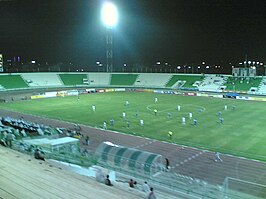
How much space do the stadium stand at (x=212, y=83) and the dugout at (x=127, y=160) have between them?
5662 centimetres

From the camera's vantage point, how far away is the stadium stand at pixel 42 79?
2918 inches

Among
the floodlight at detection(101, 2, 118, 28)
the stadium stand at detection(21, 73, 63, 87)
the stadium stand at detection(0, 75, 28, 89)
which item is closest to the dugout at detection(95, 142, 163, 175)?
the floodlight at detection(101, 2, 118, 28)

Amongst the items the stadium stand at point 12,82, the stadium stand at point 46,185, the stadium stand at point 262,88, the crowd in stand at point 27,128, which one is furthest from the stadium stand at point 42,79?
the stadium stand at point 46,185

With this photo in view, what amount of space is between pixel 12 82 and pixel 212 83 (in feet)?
157

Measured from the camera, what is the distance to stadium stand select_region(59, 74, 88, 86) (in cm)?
7822

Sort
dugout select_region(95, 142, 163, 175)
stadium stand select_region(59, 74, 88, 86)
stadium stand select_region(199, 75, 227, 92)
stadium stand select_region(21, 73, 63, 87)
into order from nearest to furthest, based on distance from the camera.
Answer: dugout select_region(95, 142, 163, 175), stadium stand select_region(199, 75, 227, 92), stadium stand select_region(21, 73, 63, 87), stadium stand select_region(59, 74, 88, 86)

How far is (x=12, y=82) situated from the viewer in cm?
7069

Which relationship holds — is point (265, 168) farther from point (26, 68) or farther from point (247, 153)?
point (26, 68)

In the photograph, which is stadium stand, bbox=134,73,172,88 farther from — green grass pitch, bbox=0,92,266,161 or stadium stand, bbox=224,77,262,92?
green grass pitch, bbox=0,92,266,161

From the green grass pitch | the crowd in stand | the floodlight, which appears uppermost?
the floodlight

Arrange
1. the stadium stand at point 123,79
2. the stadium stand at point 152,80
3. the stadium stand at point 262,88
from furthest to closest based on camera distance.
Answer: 1. the stadium stand at point 123,79
2. the stadium stand at point 152,80
3. the stadium stand at point 262,88

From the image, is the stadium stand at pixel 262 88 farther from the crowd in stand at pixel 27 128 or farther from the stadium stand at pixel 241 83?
the crowd in stand at pixel 27 128

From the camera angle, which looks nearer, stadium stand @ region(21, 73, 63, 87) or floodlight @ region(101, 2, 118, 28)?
floodlight @ region(101, 2, 118, 28)

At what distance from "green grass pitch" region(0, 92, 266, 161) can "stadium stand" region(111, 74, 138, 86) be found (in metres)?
31.6
